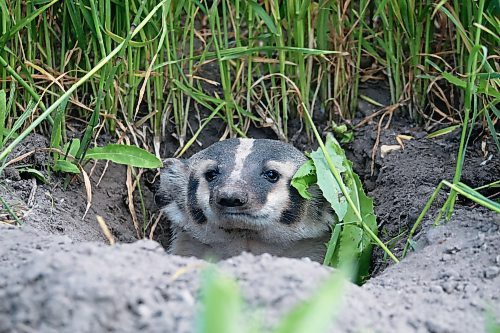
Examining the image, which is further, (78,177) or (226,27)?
(226,27)

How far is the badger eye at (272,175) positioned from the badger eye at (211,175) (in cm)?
22

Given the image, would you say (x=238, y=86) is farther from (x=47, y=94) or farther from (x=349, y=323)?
(x=349, y=323)

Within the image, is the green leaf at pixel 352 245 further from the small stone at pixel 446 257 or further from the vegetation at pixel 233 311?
the vegetation at pixel 233 311

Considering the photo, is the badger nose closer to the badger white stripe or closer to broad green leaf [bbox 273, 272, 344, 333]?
the badger white stripe

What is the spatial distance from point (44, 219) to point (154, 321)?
172cm

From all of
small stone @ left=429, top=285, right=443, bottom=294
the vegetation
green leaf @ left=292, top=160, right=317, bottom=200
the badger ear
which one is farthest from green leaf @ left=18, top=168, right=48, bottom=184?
the vegetation

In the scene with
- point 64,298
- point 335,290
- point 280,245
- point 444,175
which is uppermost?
point 335,290

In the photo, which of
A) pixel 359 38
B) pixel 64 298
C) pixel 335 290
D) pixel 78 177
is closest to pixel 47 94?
pixel 78 177

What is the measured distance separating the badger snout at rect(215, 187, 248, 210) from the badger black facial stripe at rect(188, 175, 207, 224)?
414 millimetres

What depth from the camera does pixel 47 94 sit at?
13.2ft

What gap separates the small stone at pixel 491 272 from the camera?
255 cm

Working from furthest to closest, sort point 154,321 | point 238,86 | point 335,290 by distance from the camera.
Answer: point 238,86 < point 154,321 < point 335,290

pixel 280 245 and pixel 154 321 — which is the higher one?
pixel 154 321

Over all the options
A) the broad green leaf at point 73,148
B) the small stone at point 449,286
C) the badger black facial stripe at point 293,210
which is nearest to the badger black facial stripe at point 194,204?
the badger black facial stripe at point 293,210
